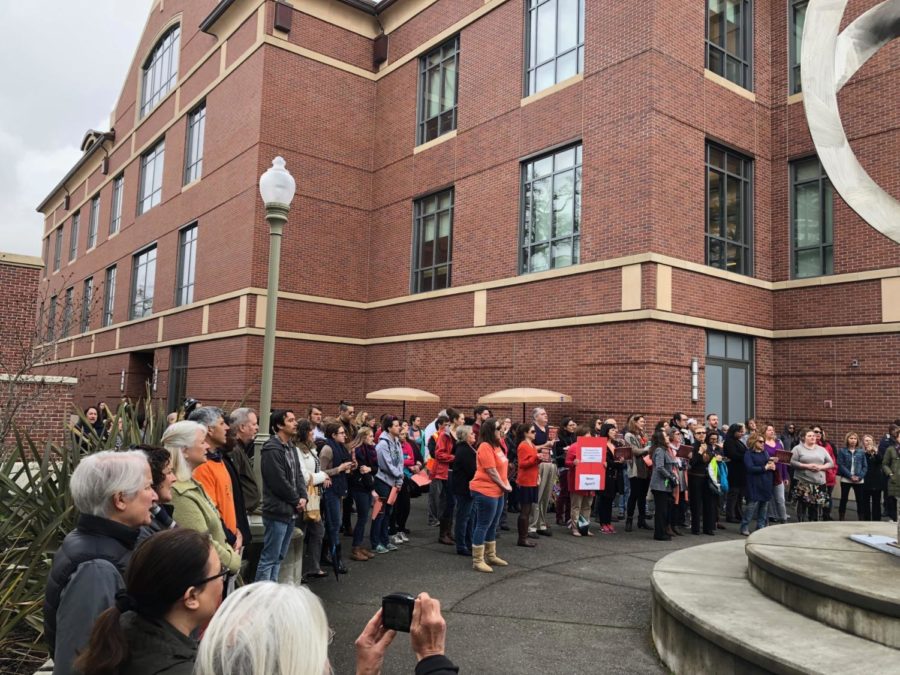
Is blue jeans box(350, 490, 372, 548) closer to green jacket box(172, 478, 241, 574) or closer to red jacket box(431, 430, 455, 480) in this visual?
red jacket box(431, 430, 455, 480)

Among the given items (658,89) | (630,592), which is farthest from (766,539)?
(658,89)

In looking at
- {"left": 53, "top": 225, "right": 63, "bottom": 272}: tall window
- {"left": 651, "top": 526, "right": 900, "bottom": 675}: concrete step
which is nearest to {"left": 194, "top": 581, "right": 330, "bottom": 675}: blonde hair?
{"left": 651, "top": 526, "right": 900, "bottom": 675}: concrete step

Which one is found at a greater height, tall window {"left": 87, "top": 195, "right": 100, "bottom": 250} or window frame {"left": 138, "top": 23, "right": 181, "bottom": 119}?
window frame {"left": 138, "top": 23, "right": 181, "bottom": 119}

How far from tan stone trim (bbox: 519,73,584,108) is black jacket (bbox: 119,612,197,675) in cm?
1582

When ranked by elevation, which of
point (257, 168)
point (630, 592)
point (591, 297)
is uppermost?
point (257, 168)

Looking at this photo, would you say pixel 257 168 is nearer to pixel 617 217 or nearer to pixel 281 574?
pixel 617 217

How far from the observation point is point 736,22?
54.8 ft

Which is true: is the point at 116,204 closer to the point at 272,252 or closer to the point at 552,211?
the point at 552,211

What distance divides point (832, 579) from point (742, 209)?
1291 cm

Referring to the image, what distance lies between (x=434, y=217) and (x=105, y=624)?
18794 mm

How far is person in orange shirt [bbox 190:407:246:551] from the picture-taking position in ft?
17.4

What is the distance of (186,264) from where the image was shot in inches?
988

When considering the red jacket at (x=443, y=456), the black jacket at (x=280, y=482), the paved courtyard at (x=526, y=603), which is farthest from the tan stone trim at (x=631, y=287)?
the black jacket at (x=280, y=482)

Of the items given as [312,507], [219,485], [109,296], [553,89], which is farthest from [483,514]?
[109,296]
